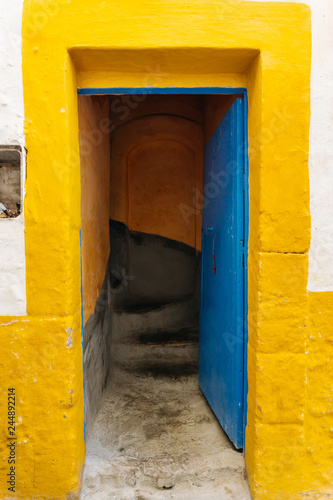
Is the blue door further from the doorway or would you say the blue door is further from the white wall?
the white wall

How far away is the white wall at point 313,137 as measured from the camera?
1.81 metres

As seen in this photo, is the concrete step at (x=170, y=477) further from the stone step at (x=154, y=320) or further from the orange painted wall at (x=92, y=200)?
the stone step at (x=154, y=320)

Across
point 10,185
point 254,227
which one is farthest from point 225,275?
point 10,185

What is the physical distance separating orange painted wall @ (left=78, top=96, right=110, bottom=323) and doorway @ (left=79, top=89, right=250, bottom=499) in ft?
0.05

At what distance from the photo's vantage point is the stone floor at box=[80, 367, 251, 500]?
1.98 m

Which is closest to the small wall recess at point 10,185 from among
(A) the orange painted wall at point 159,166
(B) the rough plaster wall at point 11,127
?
(B) the rough plaster wall at point 11,127

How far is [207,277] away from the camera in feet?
9.75

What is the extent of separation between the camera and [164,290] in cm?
468

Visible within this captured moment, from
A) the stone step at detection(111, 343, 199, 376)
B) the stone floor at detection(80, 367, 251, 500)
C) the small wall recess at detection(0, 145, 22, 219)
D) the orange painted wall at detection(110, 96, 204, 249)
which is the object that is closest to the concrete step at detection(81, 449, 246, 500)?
the stone floor at detection(80, 367, 251, 500)

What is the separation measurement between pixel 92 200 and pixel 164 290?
220cm

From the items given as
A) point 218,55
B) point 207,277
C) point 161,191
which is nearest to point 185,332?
point 207,277

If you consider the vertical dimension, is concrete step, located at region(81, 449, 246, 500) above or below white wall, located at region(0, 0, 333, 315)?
below

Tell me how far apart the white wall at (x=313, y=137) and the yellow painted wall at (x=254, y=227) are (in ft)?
0.19

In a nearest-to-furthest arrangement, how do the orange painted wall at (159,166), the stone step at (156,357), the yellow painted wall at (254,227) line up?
the yellow painted wall at (254,227)
the stone step at (156,357)
the orange painted wall at (159,166)
